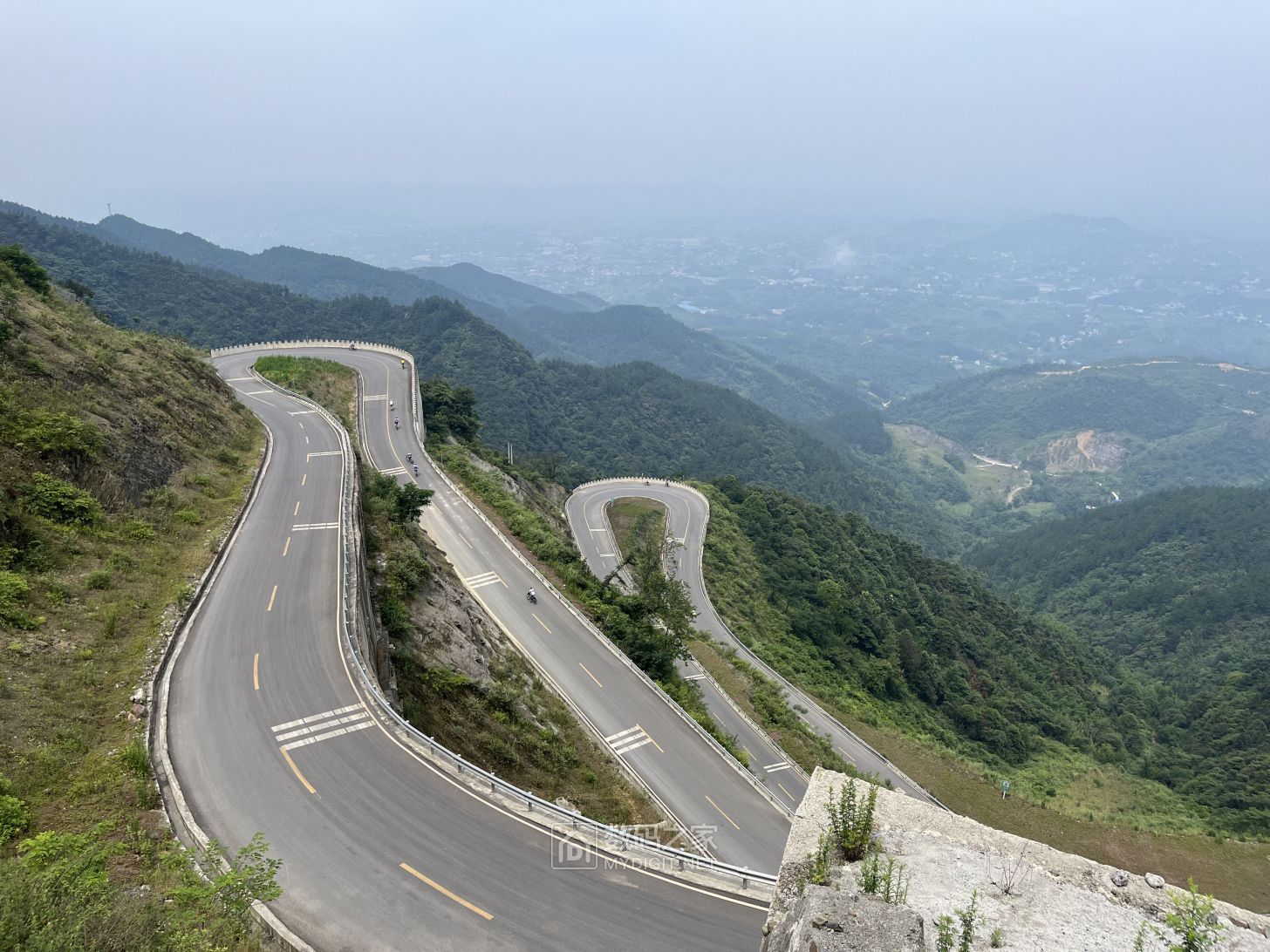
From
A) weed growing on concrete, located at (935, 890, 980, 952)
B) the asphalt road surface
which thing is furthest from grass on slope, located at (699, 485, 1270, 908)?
weed growing on concrete, located at (935, 890, 980, 952)

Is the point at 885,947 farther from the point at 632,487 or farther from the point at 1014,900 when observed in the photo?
the point at 632,487

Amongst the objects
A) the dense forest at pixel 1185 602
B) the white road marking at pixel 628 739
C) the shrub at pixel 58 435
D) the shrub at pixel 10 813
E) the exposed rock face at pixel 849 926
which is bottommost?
the dense forest at pixel 1185 602

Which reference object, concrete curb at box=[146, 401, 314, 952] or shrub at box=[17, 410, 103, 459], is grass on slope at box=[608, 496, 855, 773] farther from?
shrub at box=[17, 410, 103, 459]

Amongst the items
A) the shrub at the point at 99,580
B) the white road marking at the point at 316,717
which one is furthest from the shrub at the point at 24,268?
the white road marking at the point at 316,717

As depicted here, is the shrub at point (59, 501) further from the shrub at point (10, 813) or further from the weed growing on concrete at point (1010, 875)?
the weed growing on concrete at point (1010, 875)

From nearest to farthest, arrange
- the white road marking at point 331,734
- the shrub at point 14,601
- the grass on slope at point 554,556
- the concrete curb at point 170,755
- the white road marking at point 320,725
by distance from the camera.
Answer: the concrete curb at point 170,755 < the shrub at point 14,601 < the white road marking at point 331,734 < the white road marking at point 320,725 < the grass on slope at point 554,556

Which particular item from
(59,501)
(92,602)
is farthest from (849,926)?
(59,501)
